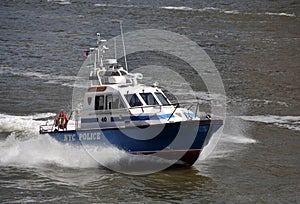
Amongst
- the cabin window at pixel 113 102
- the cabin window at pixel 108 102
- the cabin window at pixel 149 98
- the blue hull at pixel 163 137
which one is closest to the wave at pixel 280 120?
the blue hull at pixel 163 137

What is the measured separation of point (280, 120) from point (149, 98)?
9325 millimetres

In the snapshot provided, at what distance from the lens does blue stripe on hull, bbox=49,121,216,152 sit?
21922 mm

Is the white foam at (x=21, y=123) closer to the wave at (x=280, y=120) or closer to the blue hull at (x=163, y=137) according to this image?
the blue hull at (x=163, y=137)

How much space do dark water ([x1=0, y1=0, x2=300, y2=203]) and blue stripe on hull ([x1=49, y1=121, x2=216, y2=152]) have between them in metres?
0.77

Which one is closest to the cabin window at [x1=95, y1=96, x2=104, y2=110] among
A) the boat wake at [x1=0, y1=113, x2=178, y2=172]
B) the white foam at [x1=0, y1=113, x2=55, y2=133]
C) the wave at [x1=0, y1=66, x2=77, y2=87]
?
the boat wake at [x1=0, y1=113, x2=178, y2=172]

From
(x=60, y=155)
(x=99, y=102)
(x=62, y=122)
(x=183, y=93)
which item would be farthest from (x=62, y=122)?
(x=183, y=93)

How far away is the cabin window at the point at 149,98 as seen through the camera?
74.9 feet

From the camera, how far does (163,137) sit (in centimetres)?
2222

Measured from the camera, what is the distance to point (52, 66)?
43188 millimetres

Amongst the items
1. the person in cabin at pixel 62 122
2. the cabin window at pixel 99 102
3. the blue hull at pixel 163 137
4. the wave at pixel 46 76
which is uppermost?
the wave at pixel 46 76

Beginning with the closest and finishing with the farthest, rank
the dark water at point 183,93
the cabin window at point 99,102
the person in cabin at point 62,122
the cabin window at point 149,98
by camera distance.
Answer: the dark water at point 183,93 < the cabin window at point 149,98 < the cabin window at point 99,102 < the person in cabin at point 62,122

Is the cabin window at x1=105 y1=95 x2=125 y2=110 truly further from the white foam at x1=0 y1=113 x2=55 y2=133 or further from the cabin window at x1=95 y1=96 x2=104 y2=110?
the white foam at x1=0 y1=113 x2=55 y2=133

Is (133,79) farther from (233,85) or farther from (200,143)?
(233,85)

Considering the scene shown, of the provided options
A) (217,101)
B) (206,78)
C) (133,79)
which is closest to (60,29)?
(206,78)
